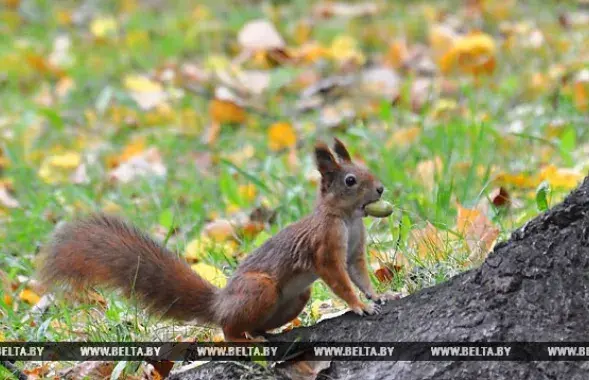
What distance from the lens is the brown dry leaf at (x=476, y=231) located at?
9.32 feet

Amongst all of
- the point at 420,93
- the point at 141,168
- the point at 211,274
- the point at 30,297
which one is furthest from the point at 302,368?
the point at 420,93

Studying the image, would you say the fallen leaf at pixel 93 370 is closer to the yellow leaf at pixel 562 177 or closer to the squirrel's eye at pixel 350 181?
the squirrel's eye at pixel 350 181

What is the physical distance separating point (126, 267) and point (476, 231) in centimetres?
103

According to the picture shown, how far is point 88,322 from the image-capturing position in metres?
2.74

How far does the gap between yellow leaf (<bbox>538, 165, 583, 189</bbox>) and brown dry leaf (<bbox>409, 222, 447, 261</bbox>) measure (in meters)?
0.58

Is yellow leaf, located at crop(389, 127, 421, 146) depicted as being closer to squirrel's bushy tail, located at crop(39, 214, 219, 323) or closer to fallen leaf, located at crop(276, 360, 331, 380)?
squirrel's bushy tail, located at crop(39, 214, 219, 323)

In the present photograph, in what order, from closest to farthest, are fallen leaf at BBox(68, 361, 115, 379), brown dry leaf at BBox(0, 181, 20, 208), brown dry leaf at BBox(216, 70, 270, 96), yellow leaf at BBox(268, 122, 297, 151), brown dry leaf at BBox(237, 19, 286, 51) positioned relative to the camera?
1. fallen leaf at BBox(68, 361, 115, 379)
2. brown dry leaf at BBox(0, 181, 20, 208)
3. yellow leaf at BBox(268, 122, 297, 151)
4. brown dry leaf at BBox(216, 70, 270, 96)
5. brown dry leaf at BBox(237, 19, 286, 51)

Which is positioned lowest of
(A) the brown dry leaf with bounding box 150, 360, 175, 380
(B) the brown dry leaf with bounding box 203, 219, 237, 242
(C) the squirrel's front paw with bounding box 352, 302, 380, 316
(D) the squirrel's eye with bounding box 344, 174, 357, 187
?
(A) the brown dry leaf with bounding box 150, 360, 175, 380

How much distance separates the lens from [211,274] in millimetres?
3174

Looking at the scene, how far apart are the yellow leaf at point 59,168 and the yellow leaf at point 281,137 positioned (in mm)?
922

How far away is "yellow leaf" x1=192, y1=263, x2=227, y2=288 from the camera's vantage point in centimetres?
308

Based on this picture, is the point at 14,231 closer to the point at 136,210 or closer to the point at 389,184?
the point at 136,210

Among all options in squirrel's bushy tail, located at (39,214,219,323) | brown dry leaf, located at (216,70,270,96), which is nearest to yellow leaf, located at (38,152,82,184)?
brown dry leaf, located at (216,70,270,96)

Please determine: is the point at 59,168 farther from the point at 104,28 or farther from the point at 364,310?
the point at 364,310
